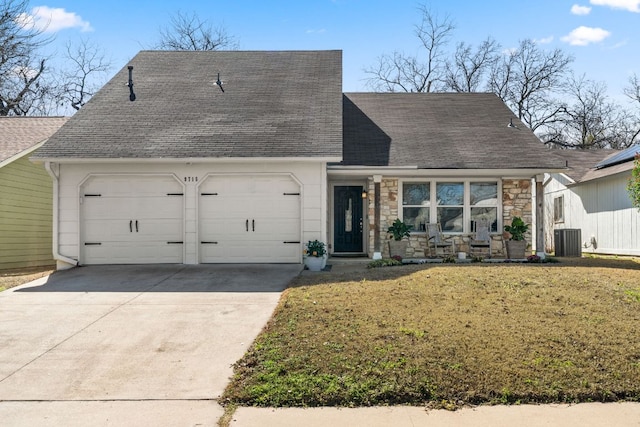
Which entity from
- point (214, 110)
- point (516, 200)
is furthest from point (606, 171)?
point (214, 110)

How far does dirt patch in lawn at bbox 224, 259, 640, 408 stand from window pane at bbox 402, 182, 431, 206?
17.9 ft

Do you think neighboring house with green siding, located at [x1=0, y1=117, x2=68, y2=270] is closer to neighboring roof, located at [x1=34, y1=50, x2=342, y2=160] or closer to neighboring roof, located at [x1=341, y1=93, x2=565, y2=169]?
neighboring roof, located at [x1=34, y1=50, x2=342, y2=160]

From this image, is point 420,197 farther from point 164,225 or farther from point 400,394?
point 400,394


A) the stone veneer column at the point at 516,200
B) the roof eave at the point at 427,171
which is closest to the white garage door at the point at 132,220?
the roof eave at the point at 427,171

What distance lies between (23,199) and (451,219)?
12062 mm

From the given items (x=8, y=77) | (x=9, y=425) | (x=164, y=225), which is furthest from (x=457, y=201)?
(x=8, y=77)

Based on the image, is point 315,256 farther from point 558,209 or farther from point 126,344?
point 558,209

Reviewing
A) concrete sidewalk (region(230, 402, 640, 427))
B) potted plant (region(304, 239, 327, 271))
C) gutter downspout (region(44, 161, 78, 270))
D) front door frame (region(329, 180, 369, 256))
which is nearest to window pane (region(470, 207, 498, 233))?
front door frame (region(329, 180, 369, 256))

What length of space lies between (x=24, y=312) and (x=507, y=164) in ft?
34.9

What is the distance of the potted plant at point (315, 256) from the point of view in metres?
10.9

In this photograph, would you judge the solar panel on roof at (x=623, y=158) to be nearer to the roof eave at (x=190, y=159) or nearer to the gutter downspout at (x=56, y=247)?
the roof eave at (x=190, y=159)

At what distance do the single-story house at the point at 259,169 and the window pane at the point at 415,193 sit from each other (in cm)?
3

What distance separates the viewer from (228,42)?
3319 centimetres

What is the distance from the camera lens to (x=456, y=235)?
1311 cm
